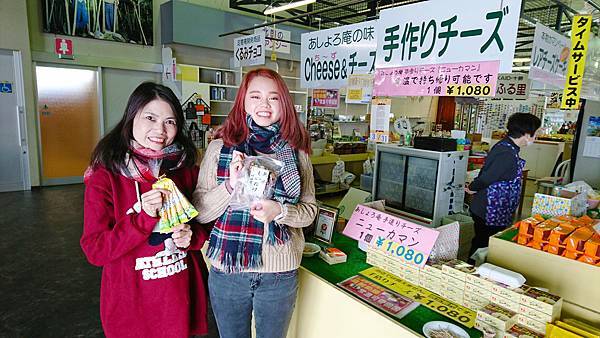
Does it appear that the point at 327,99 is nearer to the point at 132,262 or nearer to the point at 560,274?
the point at 560,274

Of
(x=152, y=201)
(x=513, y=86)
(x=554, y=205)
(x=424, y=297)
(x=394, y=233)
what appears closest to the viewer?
(x=152, y=201)

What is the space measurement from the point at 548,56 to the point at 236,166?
2.51 meters

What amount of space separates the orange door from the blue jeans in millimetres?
6690

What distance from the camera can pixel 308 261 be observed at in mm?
1827

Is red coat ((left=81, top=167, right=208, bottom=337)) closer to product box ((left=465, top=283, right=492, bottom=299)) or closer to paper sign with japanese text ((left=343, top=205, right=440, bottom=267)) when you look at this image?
paper sign with japanese text ((left=343, top=205, right=440, bottom=267))

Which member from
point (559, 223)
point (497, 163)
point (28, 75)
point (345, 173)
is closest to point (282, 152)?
point (559, 223)

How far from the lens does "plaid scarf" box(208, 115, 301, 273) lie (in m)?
1.24

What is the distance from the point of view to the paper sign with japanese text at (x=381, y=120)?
9.37 ft

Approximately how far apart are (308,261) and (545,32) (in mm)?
2283

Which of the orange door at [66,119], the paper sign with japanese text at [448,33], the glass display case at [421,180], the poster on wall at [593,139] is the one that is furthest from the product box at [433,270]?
the orange door at [66,119]

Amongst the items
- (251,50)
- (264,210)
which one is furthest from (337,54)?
(251,50)

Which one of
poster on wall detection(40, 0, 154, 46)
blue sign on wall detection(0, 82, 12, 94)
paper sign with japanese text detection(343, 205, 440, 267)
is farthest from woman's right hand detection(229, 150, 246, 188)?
poster on wall detection(40, 0, 154, 46)

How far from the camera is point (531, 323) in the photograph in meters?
1.22

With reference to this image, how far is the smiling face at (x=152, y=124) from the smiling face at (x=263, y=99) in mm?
318
